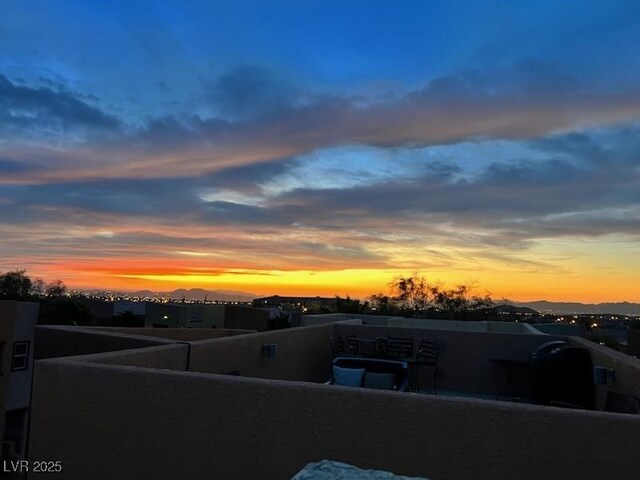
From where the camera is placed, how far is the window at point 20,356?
34.4 meters

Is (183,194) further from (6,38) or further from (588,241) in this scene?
(588,241)

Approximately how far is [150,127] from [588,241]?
23484mm

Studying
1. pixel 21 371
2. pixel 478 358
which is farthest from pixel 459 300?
pixel 21 371

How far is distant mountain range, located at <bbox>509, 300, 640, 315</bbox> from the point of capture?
52938 mm

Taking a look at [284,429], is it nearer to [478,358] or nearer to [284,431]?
[284,431]

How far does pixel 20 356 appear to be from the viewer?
115 feet

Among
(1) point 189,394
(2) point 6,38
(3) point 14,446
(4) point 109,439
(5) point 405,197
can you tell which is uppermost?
(2) point 6,38

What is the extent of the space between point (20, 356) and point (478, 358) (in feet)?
115

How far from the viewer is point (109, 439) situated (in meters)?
4.06

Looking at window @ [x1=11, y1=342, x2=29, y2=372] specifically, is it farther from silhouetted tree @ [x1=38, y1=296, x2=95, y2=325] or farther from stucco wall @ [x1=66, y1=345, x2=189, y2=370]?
stucco wall @ [x1=66, y1=345, x2=189, y2=370]

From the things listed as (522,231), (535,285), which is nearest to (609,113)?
(522,231)

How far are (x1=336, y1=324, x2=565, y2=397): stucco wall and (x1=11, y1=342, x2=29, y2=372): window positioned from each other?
3364cm

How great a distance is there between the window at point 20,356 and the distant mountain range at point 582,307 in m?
41.7

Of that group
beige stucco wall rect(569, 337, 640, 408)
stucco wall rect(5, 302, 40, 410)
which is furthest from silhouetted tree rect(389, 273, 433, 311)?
beige stucco wall rect(569, 337, 640, 408)
